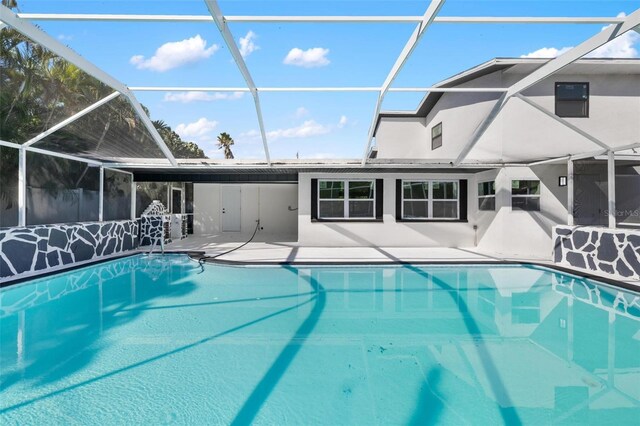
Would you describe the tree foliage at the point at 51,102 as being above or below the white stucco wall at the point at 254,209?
above

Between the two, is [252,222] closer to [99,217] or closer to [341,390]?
[99,217]

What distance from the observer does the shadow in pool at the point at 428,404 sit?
107 inches

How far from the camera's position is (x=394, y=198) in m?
11.7

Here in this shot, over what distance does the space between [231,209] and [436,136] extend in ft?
31.0

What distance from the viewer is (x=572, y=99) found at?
392 inches

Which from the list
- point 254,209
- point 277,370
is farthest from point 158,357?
point 254,209

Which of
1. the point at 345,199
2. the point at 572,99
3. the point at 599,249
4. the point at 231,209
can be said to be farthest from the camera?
the point at 231,209

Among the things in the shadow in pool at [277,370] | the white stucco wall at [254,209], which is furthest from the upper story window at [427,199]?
the shadow in pool at [277,370]

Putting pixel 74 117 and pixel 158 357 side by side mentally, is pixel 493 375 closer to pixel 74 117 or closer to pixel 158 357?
pixel 158 357

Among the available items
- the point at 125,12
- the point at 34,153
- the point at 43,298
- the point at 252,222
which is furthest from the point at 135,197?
the point at 125,12

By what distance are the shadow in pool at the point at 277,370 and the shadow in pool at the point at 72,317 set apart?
6.38 ft

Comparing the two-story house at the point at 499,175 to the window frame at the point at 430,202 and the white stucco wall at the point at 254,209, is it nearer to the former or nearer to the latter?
the window frame at the point at 430,202

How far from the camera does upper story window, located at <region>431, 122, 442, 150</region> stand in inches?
505

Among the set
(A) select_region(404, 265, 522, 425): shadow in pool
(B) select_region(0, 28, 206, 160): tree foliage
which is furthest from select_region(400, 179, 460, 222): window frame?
(B) select_region(0, 28, 206, 160): tree foliage
